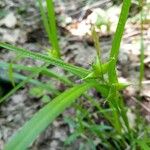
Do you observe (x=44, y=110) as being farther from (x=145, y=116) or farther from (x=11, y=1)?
(x=11, y=1)

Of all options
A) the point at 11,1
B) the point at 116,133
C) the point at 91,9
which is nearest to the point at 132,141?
the point at 116,133

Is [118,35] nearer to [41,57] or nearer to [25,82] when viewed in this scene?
[41,57]

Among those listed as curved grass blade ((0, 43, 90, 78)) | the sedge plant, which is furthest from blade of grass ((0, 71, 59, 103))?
curved grass blade ((0, 43, 90, 78))

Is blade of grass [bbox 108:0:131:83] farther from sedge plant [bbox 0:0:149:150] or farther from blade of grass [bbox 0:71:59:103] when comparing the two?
blade of grass [bbox 0:71:59:103]

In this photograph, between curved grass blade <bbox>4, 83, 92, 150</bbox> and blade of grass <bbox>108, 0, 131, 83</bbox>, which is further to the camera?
blade of grass <bbox>108, 0, 131, 83</bbox>

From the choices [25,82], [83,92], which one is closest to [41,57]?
[83,92]

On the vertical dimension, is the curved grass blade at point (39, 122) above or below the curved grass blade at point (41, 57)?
below

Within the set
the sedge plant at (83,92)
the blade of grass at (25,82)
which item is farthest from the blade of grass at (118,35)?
the blade of grass at (25,82)

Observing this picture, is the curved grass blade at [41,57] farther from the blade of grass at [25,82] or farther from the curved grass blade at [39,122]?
the blade of grass at [25,82]

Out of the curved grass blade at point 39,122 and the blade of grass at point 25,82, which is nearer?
the curved grass blade at point 39,122
